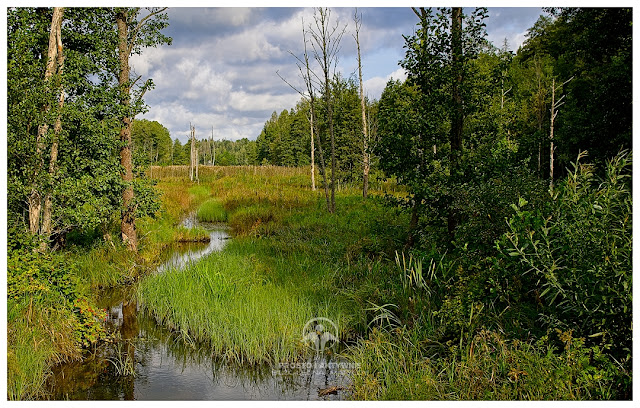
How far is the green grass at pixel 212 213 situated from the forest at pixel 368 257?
4.84m

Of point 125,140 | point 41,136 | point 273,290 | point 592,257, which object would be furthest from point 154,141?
point 592,257

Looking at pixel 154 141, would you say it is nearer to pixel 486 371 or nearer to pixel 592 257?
pixel 486 371

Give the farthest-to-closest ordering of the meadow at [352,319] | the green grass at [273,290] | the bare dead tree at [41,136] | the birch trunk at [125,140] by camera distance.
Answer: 1. the birch trunk at [125,140]
2. the bare dead tree at [41,136]
3. the green grass at [273,290]
4. the meadow at [352,319]

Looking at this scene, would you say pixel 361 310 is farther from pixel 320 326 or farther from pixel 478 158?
pixel 478 158

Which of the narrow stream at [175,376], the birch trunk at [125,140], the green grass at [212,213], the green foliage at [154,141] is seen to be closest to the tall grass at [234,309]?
the narrow stream at [175,376]

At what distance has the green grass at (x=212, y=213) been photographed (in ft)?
Answer: 61.3

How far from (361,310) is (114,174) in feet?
19.5

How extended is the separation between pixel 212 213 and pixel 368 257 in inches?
427

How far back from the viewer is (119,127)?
10031mm

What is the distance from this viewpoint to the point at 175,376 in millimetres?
5566

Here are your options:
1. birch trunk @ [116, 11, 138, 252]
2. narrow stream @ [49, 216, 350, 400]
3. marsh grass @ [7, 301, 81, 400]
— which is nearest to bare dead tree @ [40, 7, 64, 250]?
birch trunk @ [116, 11, 138, 252]

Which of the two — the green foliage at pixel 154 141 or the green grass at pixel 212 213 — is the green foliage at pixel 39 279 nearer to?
the green grass at pixel 212 213

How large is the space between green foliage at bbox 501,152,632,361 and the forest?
22 millimetres

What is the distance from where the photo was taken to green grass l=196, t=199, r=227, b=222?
18.7 m
